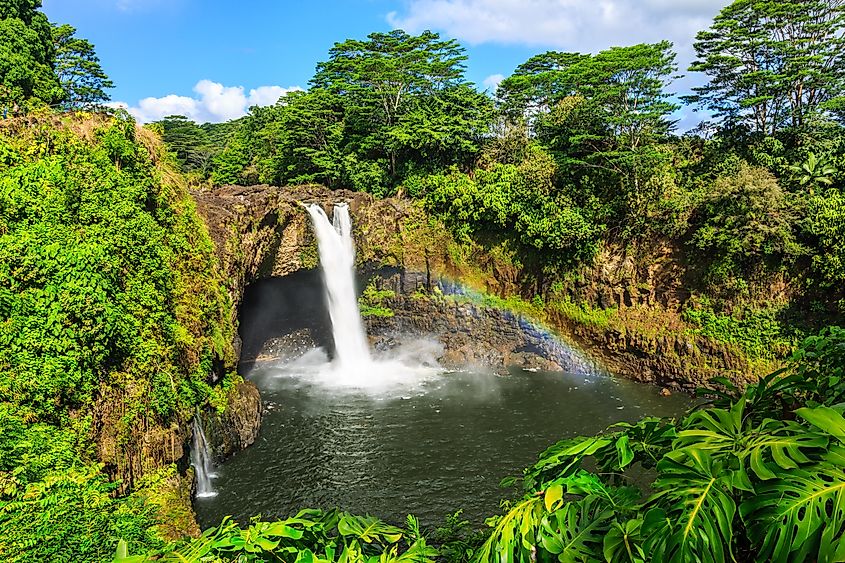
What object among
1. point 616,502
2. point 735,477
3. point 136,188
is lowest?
point 616,502

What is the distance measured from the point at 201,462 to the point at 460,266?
12873 mm

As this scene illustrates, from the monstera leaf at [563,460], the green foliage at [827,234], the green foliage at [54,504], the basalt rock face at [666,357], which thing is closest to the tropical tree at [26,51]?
the green foliage at [54,504]

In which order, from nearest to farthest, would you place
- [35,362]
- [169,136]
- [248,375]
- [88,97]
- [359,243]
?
1. [35,362]
2. [248,375]
3. [359,243]
4. [88,97]
5. [169,136]

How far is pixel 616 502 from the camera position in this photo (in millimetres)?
1922

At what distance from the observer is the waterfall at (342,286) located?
20969 millimetres

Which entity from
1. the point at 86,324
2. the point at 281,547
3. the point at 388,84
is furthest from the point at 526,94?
the point at 281,547

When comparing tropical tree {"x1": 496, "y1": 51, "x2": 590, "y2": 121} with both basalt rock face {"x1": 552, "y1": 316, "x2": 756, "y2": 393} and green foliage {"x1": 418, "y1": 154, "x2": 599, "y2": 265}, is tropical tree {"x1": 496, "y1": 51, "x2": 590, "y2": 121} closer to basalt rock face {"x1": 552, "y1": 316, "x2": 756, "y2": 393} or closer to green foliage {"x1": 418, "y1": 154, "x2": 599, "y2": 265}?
green foliage {"x1": 418, "y1": 154, "x2": 599, "y2": 265}

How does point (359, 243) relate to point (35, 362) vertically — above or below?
above

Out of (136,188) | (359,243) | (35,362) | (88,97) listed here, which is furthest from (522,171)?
(88,97)

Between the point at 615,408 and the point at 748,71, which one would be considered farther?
the point at 748,71

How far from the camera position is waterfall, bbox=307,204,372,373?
20969mm

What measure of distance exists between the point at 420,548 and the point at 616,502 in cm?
87

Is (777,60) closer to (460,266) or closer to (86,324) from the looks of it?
(460,266)

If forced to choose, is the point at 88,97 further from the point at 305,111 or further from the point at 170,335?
the point at 170,335
